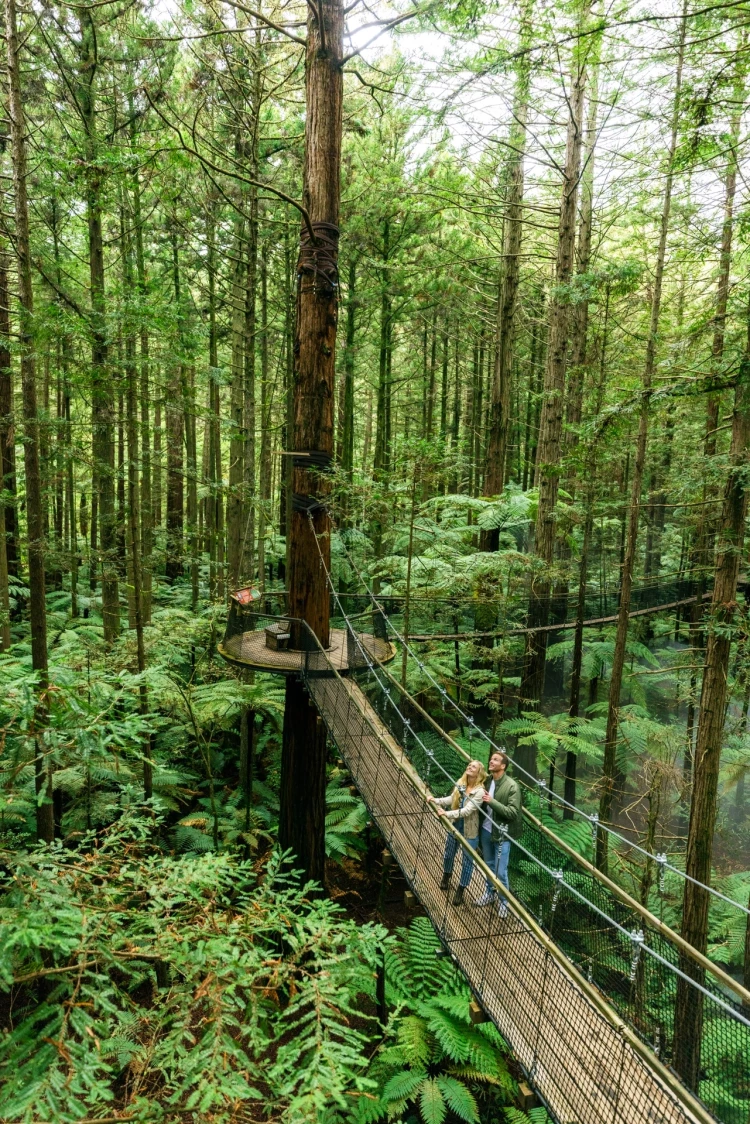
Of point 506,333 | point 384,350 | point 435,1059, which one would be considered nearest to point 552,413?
point 506,333

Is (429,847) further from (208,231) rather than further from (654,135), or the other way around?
(208,231)

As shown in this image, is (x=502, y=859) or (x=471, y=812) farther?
(x=471, y=812)

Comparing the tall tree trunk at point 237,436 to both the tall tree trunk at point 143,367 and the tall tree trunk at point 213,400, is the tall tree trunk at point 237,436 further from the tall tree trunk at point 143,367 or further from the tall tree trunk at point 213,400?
the tall tree trunk at point 143,367

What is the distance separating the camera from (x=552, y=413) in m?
7.57

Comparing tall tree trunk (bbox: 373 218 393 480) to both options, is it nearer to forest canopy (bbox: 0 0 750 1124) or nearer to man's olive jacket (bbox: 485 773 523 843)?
forest canopy (bbox: 0 0 750 1124)

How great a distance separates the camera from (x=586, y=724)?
316 inches

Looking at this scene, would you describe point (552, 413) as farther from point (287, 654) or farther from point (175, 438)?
point (175, 438)

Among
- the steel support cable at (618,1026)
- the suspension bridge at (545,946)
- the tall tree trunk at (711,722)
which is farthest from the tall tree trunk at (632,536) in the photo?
the steel support cable at (618,1026)

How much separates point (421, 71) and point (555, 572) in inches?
217

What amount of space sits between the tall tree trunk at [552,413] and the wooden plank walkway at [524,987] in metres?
3.18

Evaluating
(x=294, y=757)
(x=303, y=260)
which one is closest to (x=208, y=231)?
(x=303, y=260)

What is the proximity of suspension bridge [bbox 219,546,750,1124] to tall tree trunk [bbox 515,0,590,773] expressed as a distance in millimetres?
2226

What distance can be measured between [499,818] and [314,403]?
11.5 feet

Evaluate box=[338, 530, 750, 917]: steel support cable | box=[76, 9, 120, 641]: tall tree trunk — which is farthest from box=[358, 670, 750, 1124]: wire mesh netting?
box=[76, 9, 120, 641]: tall tree trunk
